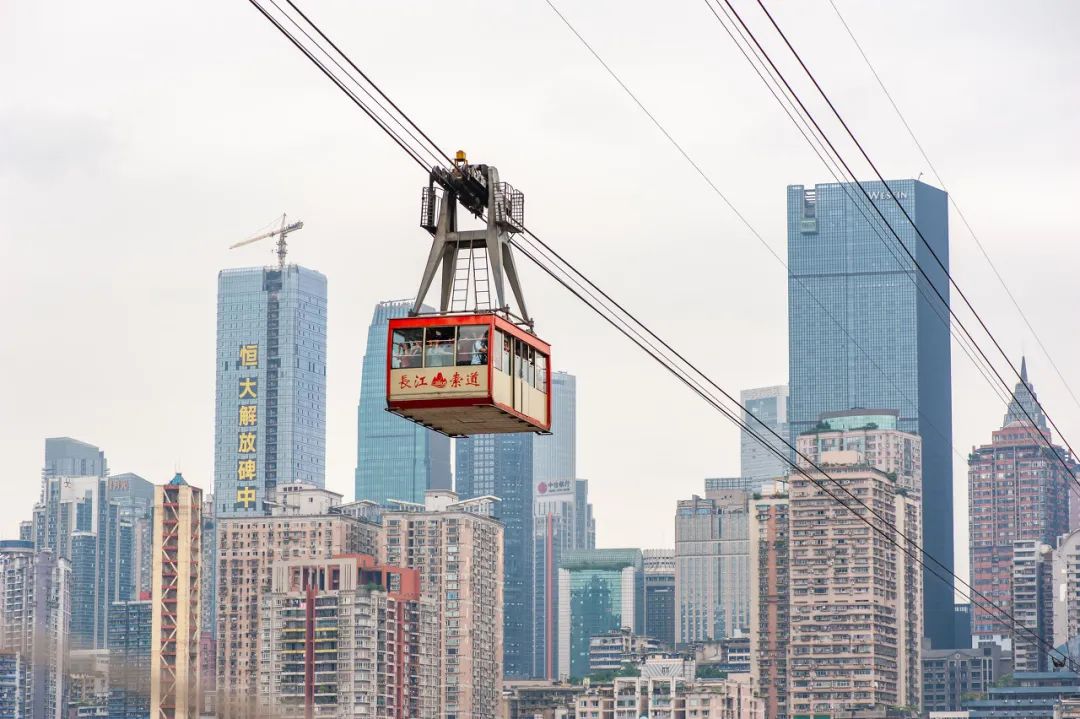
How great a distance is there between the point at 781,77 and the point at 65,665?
74.8 feet

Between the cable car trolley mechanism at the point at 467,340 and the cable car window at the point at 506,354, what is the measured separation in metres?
0.02

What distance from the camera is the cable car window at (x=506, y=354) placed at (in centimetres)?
6369

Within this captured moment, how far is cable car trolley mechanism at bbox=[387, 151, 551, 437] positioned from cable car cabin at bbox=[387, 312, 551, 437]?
0.08 feet

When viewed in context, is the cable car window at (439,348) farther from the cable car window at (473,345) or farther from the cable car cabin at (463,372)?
the cable car window at (473,345)

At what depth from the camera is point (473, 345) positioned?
→ 63.1 meters

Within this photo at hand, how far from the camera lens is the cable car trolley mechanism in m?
63.1

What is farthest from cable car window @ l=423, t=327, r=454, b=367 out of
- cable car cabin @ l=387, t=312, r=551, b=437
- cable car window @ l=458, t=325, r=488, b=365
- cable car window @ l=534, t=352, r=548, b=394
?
cable car window @ l=534, t=352, r=548, b=394

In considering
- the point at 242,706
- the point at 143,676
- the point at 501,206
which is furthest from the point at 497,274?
the point at 242,706

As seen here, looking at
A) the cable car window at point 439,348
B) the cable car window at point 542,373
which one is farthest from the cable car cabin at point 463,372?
the cable car window at point 542,373

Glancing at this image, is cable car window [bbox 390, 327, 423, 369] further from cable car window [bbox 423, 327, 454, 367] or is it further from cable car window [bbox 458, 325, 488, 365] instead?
cable car window [bbox 458, 325, 488, 365]

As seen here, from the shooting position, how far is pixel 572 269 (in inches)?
2395

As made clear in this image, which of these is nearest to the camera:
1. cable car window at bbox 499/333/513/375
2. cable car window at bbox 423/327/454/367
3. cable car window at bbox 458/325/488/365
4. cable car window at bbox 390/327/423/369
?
cable car window at bbox 458/325/488/365

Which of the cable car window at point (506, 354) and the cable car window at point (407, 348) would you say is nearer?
the cable car window at point (506, 354)

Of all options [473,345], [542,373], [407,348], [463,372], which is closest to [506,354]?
[473,345]
